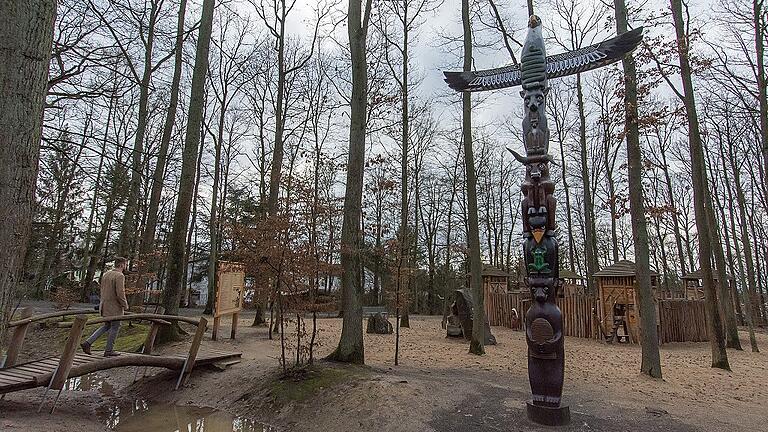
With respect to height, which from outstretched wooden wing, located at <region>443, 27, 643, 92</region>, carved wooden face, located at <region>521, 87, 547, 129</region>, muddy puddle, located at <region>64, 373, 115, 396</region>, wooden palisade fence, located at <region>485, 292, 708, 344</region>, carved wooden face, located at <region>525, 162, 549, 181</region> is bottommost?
muddy puddle, located at <region>64, 373, 115, 396</region>

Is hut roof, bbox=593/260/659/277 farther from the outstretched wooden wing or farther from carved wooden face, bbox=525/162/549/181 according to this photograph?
carved wooden face, bbox=525/162/549/181

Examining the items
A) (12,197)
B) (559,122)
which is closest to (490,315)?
(559,122)

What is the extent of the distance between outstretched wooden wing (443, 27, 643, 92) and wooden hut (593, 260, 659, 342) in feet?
35.4

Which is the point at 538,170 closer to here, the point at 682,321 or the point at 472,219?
the point at 472,219

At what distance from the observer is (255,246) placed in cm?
773

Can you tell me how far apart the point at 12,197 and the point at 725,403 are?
9.41 meters

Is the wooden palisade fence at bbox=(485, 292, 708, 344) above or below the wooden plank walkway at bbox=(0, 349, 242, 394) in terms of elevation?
above

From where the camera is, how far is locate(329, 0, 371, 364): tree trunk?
8258 mm

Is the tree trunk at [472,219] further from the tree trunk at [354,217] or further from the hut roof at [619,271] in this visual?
the hut roof at [619,271]

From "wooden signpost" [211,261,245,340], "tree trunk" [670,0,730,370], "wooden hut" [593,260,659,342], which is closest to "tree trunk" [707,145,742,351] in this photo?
"wooden hut" [593,260,659,342]

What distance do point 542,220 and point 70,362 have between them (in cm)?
693

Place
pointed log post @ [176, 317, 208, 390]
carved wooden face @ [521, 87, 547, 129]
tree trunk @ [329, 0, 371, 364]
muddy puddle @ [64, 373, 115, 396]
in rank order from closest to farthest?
carved wooden face @ [521, 87, 547, 129], pointed log post @ [176, 317, 208, 390], tree trunk @ [329, 0, 371, 364], muddy puddle @ [64, 373, 115, 396]

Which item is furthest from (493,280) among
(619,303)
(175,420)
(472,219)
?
(175,420)

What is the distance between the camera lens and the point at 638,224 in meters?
8.84
